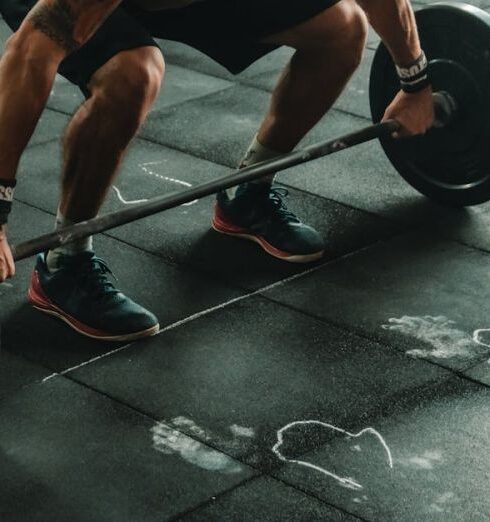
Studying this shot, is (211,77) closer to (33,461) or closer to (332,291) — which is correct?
(332,291)

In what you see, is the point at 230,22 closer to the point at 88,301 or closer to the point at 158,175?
the point at 88,301

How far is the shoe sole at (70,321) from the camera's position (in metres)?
3.15

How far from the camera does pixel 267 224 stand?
11.9 ft

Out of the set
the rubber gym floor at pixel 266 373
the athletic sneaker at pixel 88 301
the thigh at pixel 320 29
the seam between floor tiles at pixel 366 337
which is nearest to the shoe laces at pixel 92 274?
the athletic sneaker at pixel 88 301

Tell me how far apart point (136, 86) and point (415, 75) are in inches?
35.0

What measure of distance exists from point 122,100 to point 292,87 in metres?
0.70

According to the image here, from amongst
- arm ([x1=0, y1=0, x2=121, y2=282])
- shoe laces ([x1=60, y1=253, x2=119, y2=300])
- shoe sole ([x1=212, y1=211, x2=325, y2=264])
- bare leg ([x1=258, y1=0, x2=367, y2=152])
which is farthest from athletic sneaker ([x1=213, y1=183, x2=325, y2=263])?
arm ([x1=0, y1=0, x2=121, y2=282])

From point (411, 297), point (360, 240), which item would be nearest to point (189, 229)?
point (360, 240)

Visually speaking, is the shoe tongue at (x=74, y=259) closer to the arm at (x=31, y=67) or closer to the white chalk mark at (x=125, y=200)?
the arm at (x=31, y=67)

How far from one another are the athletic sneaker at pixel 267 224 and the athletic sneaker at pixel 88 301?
511 millimetres

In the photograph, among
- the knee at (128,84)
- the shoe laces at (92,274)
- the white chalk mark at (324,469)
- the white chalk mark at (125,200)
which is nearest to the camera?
the white chalk mark at (324,469)

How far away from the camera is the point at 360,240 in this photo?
3.71m

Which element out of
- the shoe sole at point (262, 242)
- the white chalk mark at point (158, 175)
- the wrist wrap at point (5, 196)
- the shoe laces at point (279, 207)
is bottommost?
the white chalk mark at point (158, 175)

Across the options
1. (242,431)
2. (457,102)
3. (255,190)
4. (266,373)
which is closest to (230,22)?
(255,190)
